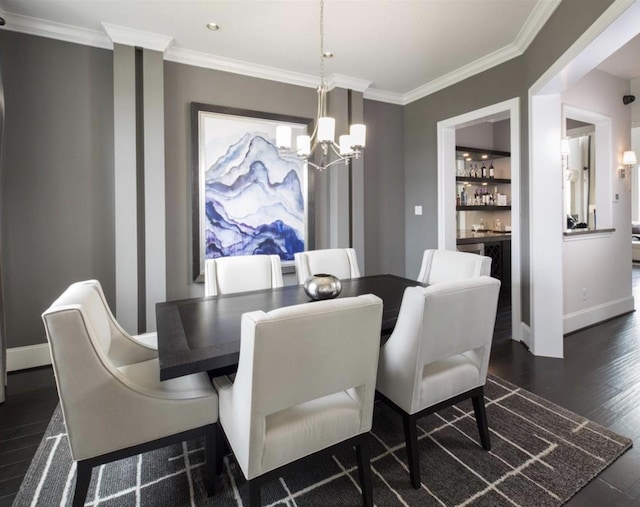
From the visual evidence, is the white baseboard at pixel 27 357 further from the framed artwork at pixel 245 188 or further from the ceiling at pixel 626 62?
the ceiling at pixel 626 62

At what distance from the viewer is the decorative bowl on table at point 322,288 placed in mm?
2104

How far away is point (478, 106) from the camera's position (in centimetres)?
362

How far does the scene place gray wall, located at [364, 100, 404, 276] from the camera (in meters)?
4.29

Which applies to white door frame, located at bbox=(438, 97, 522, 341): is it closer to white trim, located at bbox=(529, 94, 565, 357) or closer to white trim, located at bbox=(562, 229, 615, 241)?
white trim, located at bbox=(529, 94, 565, 357)

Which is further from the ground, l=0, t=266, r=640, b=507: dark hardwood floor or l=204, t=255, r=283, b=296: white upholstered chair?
l=204, t=255, r=283, b=296: white upholstered chair

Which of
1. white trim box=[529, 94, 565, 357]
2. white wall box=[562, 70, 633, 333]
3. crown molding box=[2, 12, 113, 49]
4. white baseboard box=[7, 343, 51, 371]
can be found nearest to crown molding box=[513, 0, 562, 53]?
white trim box=[529, 94, 565, 357]

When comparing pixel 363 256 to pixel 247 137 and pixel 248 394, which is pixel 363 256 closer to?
pixel 247 137

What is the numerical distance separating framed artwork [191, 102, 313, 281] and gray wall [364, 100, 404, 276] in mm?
842

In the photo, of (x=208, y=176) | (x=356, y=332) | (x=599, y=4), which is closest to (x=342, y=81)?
(x=208, y=176)

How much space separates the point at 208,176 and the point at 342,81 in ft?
5.86

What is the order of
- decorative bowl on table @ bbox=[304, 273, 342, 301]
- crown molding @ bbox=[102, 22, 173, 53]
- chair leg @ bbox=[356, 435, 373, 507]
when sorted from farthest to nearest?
crown molding @ bbox=[102, 22, 173, 53] < decorative bowl on table @ bbox=[304, 273, 342, 301] < chair leg @ bbox=[356, 435, 373, 507]

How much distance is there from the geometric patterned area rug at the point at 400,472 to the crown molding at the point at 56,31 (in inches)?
116

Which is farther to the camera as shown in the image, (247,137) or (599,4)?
(247,137)

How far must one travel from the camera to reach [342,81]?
381cm
